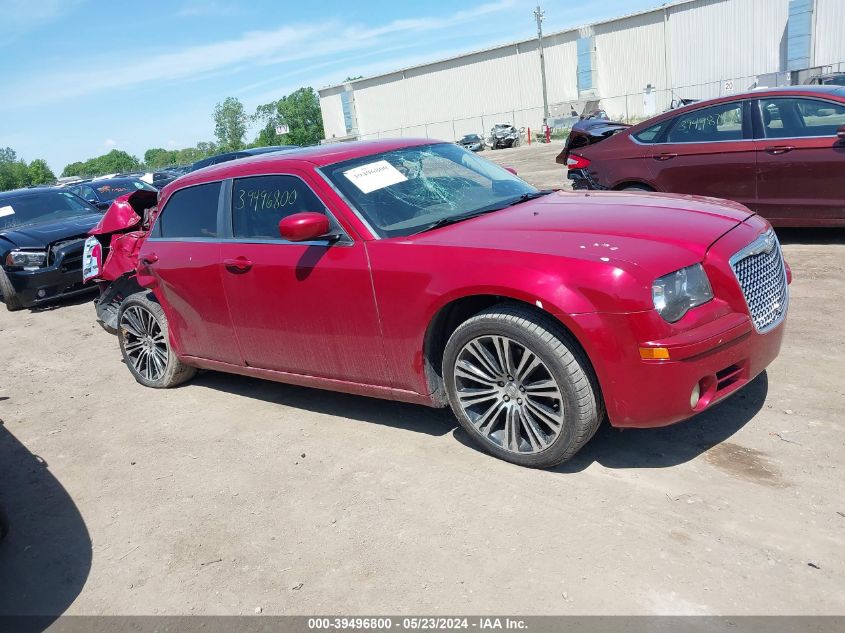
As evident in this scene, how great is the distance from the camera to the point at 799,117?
23.6ft

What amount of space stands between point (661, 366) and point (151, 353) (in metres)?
4.25

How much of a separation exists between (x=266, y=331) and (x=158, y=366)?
1.69m

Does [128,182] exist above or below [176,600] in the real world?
above

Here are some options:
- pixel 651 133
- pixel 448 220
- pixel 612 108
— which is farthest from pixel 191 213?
pixel 612 108

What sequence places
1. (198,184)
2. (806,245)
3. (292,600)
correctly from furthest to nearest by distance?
1. (806,245)
2. (198,184)
3. (292,600)

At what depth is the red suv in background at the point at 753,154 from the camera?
23.0 ft

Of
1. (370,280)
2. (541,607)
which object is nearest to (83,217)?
(370,280)

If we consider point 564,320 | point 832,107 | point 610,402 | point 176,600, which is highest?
point 832,107

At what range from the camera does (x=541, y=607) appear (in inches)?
109

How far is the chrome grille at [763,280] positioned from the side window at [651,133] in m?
4.34

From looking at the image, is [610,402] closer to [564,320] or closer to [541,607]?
[564,320]

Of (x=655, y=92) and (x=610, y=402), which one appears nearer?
(x=610, y=402)

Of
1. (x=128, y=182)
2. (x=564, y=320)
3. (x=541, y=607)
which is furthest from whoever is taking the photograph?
(x=128, y=182)

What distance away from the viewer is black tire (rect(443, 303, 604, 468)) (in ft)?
11.3
